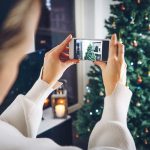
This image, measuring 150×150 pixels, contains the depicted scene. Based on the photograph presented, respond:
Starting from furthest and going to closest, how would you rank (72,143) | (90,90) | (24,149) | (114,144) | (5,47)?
1. (72,143)
2. (90,90)
3. (5,47)
4. (114,144)
5. (24,149)

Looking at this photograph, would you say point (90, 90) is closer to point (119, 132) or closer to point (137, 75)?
point (137, 75)

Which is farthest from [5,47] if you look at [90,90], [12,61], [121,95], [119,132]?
[119,132]

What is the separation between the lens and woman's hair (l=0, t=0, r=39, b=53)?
68.8 inches

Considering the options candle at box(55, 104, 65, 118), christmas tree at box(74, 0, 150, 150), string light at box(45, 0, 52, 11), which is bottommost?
candle at box(55, 104, 65, 118)

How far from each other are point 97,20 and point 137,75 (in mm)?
803

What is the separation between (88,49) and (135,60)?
2.52ft

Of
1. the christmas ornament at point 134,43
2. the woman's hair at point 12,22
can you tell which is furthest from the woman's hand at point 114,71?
the christmas ornament at point 134,43

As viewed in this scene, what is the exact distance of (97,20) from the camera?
2.72 meters

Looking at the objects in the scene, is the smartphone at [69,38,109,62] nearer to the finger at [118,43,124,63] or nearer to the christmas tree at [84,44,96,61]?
the christmas tree at [84,44,96,61]

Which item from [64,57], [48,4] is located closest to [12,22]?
[48,4]

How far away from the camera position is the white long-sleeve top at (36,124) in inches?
24.0

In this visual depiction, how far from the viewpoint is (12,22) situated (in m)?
1.88

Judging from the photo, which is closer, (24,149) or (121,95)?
(24,149)

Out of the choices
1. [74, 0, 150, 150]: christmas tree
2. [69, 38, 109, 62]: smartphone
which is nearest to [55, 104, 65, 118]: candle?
[74, 0, 150, 150]: christmas tree
